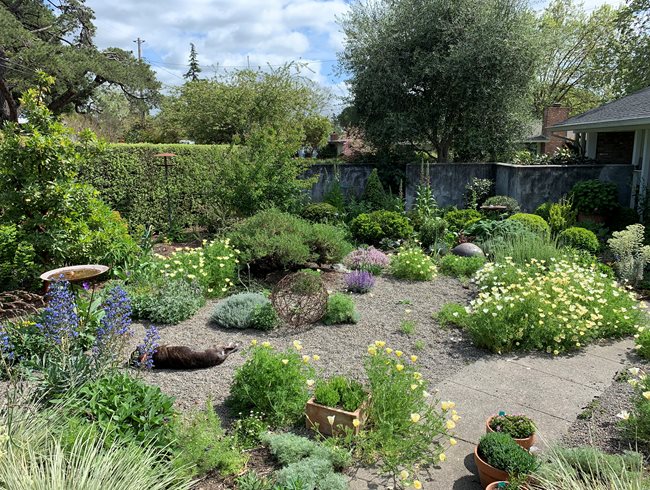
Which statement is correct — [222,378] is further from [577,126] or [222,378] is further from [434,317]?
[577,126]

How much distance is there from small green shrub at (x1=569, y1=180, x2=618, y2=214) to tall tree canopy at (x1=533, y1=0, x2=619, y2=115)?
53.9 ft

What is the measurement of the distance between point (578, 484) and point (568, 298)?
3125 mm

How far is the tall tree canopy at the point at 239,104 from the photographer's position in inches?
555

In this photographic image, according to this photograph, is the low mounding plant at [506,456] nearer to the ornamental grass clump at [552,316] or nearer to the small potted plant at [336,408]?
the small potted plant at [336,408]

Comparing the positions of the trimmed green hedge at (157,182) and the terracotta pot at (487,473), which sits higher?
the trimmed green hedge at (157,182)

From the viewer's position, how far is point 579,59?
89.1ft

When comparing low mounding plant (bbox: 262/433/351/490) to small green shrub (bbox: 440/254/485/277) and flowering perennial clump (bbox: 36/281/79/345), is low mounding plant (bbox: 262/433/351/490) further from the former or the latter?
small green shrub (bbox: 440/254/485/277)

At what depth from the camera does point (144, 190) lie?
387 inches

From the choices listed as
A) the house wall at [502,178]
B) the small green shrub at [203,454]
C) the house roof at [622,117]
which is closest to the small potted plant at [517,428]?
the small green shrub at [203,454]

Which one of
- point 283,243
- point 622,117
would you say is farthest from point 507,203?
point 283,243

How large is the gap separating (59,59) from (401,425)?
54.3 ft


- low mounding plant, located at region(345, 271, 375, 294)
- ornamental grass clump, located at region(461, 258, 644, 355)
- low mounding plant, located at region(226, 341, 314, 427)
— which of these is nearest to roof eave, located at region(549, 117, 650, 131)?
ornamental grass clump, located at region(461, 258, 644, 355)

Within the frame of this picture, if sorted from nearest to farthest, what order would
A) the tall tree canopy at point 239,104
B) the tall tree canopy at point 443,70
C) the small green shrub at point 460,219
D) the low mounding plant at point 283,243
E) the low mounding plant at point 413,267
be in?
the low mounding plant at point 283,243
the low mounding plant at point 413,267
the small green shrub at point 460,219
the tall tree canopy at point 443,70
the tall tree canopy at point 239,104

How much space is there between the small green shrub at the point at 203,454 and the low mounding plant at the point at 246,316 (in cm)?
235
